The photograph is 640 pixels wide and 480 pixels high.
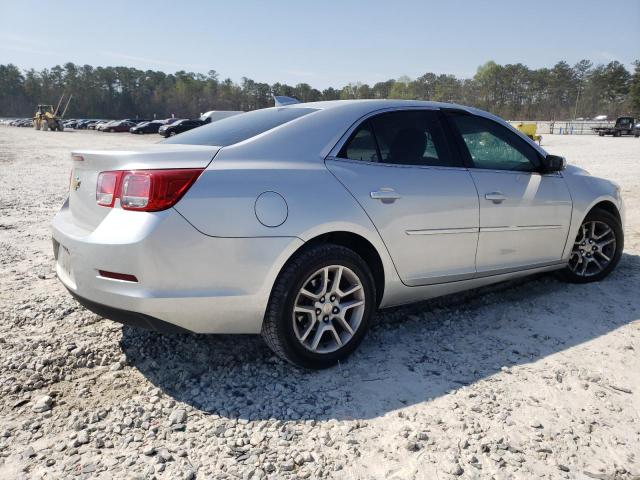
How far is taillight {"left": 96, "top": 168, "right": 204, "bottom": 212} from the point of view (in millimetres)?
2408

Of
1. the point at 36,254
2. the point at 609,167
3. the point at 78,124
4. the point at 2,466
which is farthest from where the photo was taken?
the point at 78,124

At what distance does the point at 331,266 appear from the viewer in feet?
9.23

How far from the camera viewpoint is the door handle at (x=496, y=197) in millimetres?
3508

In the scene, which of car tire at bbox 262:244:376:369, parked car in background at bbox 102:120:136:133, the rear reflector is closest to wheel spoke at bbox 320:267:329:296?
car tire at bbox 262:244:376:369

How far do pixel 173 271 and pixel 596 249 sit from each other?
3907 millimetres

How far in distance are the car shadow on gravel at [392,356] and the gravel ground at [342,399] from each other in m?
0.01

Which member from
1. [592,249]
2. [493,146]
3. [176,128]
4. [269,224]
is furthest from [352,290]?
[176,128]

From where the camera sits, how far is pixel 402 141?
129 inches

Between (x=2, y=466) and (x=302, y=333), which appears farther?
(x=302, y=333)

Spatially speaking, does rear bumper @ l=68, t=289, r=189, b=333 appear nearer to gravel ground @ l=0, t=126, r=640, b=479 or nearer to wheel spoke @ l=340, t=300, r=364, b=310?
gravel ground @ l=0, t=126, r=640, b=479

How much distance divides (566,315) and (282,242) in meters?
2.51

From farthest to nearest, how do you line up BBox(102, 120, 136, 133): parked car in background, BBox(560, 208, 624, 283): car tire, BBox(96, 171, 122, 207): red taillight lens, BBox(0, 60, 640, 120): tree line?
BBox(0, 60, 640, 120): tree line
BBox(102, 120, 136, 133): parked car in background
BBox(560, 208, 624, 283): car tire
BBox(96, 171, 122, 207): red taillight lens

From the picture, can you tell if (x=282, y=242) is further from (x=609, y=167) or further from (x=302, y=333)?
(x=609, y=167)

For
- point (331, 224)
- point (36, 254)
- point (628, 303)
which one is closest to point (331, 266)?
point (331, 224)
